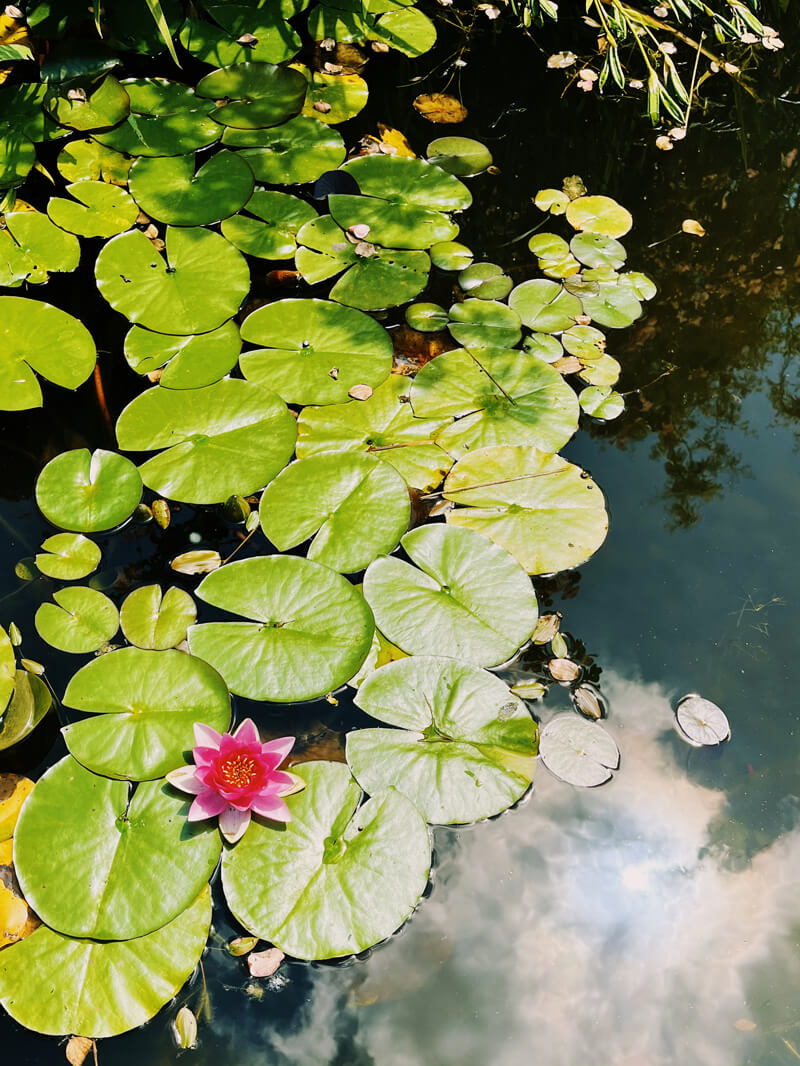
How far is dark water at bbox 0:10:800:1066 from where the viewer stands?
61.7 inches

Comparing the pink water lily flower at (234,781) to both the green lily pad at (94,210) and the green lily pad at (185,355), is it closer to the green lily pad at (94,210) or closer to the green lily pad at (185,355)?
the green lily pad at (185,355)

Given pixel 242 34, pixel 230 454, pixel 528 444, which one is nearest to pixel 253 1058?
pixel 230 454

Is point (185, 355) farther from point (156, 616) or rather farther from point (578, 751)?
point (578, 751)

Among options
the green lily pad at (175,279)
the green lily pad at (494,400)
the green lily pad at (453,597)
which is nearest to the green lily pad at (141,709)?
the green lily pad at (453,597)

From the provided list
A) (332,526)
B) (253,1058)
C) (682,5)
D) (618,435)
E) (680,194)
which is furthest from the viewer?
(682,5)

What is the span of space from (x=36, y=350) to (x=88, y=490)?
609mm

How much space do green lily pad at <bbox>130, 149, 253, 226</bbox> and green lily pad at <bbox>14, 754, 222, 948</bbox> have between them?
79.4 inches

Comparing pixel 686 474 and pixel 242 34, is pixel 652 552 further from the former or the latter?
pixel 242 34

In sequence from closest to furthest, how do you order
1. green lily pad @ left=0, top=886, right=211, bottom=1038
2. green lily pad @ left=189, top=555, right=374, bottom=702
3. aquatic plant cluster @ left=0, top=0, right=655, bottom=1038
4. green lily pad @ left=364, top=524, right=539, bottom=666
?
green lily pad @ left=0, top=886, right=211, bottom=1038 → aquatic plant cluster @ left=0, top=0, right=655, bottom=1038 → green lily pad @ left=189, top=555, right=374, bottom=702 → green lily pad @ left=364, top=524, right=539, bottom=666

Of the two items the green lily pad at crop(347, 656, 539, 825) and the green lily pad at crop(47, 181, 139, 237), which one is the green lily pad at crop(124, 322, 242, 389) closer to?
the green lily pad at crop(47, 181, 139, 237)

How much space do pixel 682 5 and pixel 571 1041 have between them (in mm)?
4163

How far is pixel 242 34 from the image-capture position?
3.40 meters

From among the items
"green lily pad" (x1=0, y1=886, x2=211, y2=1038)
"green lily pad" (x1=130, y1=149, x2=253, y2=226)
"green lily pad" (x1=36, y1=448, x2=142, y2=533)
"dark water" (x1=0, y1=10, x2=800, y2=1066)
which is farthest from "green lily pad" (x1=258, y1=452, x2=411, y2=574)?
"green lily pad" (x1=130, y1=149, x2=253, y2=226)

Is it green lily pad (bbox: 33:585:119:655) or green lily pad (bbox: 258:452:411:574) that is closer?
green lily pad (bbox: 33:585:119:655)
